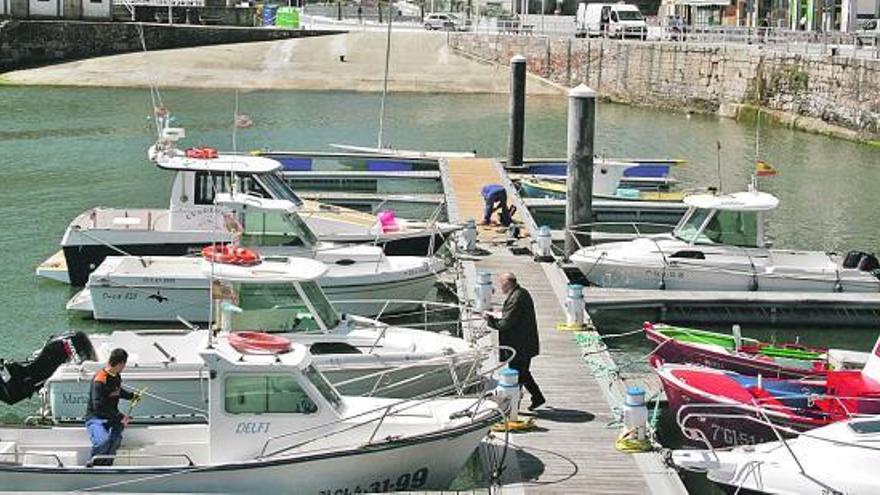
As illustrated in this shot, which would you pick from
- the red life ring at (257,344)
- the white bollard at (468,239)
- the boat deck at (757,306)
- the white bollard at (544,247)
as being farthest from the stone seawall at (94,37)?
the red life ring at (257,344)

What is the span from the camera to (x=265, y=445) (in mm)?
13328

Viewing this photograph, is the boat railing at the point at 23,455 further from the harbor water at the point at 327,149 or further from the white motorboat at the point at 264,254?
the white motorboat at the point at 264,254

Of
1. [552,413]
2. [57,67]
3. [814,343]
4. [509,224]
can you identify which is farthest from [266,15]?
[552,413]

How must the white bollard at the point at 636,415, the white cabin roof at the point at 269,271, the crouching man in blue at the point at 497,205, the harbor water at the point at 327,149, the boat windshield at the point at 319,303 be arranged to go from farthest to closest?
the crouching man in blue at the point at 497,205, the harbor water at the point at 327,149, the boat windshield at the point at 319,303, the white cabin roof at the point at 269,271, the white bollard at the point at 636,415

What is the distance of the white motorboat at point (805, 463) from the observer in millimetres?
13391

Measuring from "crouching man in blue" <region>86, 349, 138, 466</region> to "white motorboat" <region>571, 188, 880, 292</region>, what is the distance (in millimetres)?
11665

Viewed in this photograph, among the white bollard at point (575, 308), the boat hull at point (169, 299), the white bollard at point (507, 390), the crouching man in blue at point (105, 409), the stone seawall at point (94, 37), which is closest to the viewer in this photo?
the crouching man in blue at point (105, 409)

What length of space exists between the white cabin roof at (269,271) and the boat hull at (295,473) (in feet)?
11.1

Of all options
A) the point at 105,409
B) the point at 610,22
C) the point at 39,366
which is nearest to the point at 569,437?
the point at 105,409

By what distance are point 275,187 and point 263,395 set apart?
35.1ft

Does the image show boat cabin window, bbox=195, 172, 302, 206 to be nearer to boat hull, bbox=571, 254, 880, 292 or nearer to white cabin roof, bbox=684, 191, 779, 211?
boat hull, bbox=571, 254, 880, 292

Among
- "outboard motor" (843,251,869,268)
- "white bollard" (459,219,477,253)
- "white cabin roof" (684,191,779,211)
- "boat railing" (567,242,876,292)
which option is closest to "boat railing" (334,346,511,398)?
"boat railing" (567,242,876,292)

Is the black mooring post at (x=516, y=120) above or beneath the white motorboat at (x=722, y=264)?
above

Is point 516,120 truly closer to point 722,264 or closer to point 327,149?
point 327,149
